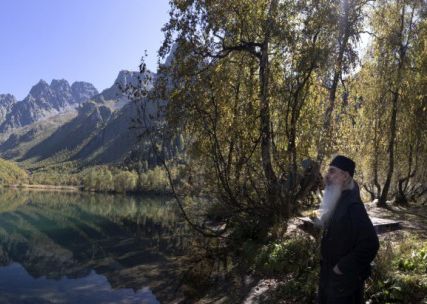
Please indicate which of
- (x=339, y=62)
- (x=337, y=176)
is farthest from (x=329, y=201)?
(x=339, y=62)

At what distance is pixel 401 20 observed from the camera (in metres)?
29.2

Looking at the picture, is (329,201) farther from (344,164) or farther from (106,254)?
(106,254)

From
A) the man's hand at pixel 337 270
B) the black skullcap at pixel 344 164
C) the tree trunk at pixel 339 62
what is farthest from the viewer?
the tree trunk at pixel 339 62

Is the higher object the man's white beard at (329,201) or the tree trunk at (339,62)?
the tree trunk at (339,62)

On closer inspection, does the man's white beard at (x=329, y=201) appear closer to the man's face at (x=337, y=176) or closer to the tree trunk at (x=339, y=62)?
the man's face at (x=337, y=176)

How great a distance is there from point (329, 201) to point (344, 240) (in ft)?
2.36

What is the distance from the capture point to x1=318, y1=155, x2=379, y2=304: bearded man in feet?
21.3

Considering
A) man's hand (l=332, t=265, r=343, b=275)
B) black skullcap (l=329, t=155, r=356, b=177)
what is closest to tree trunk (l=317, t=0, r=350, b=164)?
black skullcap (l=329, t=155, r=356, b=177)

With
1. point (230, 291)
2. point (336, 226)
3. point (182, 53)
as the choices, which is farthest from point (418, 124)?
point (336, 226)

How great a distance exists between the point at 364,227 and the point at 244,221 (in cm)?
1588

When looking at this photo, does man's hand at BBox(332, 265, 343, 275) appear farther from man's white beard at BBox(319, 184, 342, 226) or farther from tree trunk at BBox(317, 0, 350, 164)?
tree trunk at BBox(317, 0, 350, 164)

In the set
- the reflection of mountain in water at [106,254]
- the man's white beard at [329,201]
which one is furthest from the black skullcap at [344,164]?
the reflection of mountain in water at [106,254]

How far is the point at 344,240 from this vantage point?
6.77 meters

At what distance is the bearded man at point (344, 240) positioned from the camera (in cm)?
649
